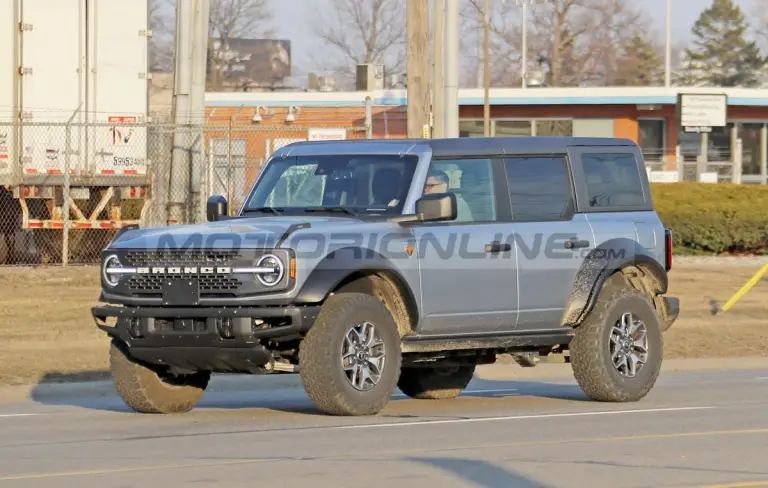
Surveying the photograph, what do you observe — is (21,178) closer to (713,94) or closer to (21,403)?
(21,403)

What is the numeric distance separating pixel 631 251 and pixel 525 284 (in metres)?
1.14

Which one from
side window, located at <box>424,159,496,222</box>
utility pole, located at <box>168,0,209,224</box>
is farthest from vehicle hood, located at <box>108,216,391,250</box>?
utility pole, located at <box>168,0,209,224</box>

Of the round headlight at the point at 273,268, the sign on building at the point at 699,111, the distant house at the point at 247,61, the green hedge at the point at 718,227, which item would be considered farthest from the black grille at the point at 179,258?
the distant house at the point at 247,61

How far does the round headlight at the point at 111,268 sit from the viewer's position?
10.8m

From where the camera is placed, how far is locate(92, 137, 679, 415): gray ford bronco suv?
10.2m

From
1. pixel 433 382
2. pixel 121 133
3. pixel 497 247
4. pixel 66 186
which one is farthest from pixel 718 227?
pixel 497 247

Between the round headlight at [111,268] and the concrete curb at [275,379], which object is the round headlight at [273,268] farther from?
the concrete curb at [275,379]

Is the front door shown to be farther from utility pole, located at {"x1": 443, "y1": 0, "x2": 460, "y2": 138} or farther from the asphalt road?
utility pole, located at {"x1": 443, "y1": 0, "x2": 460, "y2": 138}

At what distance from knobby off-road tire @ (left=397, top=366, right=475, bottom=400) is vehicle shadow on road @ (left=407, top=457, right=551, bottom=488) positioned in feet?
13.8

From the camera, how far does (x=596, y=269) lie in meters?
12.1

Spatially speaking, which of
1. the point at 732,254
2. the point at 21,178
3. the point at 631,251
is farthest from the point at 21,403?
the point at 732,254

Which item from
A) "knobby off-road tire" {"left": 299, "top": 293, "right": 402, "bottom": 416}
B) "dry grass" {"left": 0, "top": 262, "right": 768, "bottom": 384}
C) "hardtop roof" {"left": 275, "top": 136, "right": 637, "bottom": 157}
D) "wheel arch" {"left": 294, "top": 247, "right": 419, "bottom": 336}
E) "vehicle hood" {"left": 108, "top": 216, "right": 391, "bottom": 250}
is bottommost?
"dry grass" {"left": 0, "top": 262, "right": 768, "bottom": 384}

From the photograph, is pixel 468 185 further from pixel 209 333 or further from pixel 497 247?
pixel 209 333

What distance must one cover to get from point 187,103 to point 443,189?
12.7 m
